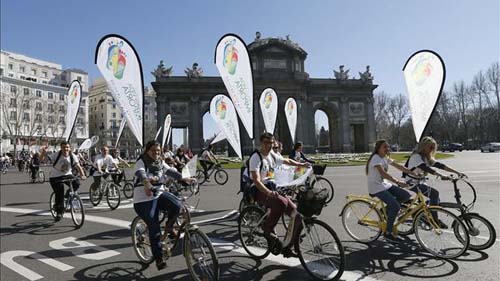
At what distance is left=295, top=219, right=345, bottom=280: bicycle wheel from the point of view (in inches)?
193

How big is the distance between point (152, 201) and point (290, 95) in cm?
5620

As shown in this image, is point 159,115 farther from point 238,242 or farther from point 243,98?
point 238,242

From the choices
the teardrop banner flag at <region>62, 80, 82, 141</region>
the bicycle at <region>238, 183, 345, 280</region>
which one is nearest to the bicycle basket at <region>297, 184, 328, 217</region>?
the bicycle at <region>238, 183, 345, 280</region>

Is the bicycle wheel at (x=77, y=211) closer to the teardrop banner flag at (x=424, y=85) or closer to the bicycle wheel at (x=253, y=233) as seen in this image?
the bicycle wheel at (x=253, y=233)

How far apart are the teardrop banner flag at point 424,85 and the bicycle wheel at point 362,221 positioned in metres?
4.66

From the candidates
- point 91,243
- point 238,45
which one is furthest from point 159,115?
point 91,243

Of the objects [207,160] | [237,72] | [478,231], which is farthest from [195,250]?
[207,160]

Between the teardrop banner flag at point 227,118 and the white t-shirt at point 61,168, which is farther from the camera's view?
the teardrop banner flag at point 227,118

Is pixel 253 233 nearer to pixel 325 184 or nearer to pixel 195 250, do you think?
pixel 195 250

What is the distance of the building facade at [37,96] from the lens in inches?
3263

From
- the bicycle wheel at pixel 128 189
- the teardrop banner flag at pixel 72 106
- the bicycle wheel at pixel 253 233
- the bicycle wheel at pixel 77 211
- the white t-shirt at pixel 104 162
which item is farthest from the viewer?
the bicycle wheel at pixel 128 189

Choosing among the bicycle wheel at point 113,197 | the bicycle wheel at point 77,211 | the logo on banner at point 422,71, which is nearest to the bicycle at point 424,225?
the logo on banner at point 422,71

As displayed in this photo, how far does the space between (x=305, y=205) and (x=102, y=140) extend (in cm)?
10753

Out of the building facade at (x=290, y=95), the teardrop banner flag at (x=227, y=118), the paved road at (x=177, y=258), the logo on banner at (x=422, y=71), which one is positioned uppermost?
the building facade at (x=290, y=95)
